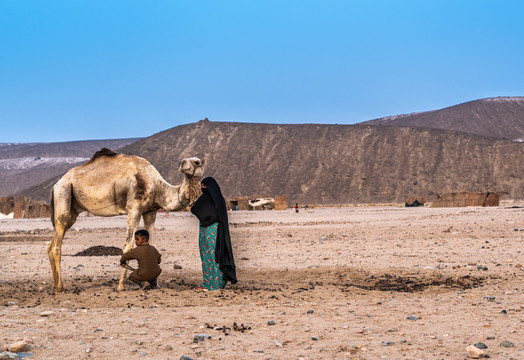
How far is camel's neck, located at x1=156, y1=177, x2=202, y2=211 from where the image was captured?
32.3ft

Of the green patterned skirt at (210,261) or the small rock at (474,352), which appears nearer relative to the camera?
the small rock at (474,352)

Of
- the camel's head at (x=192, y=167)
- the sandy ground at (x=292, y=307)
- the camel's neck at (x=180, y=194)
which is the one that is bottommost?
the sandy ground at (x=292, y=307)

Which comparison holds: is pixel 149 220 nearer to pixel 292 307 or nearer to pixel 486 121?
pixel 292 307

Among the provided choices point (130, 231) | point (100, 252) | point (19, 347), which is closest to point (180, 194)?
point (130, 231)

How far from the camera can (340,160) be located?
105 metres

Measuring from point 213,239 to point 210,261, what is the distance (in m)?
0.37

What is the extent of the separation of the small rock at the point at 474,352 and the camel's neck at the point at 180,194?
540 cm

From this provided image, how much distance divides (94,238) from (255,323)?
60.6 ft

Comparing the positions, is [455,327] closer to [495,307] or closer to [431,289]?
[495,307]

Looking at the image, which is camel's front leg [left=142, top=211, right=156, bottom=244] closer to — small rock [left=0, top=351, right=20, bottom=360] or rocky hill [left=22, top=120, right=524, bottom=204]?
small rock [left=0, top=351, right=20, bottom=360]

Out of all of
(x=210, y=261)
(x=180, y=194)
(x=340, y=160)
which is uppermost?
(x=340, y=160)

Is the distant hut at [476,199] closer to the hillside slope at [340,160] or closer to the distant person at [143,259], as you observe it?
the distant person at [143,259]

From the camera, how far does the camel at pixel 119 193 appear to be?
10008mm

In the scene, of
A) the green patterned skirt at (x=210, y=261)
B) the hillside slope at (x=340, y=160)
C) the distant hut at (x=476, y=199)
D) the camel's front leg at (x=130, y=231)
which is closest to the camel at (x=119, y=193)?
the camel's front leg at (x=130, y=231)
